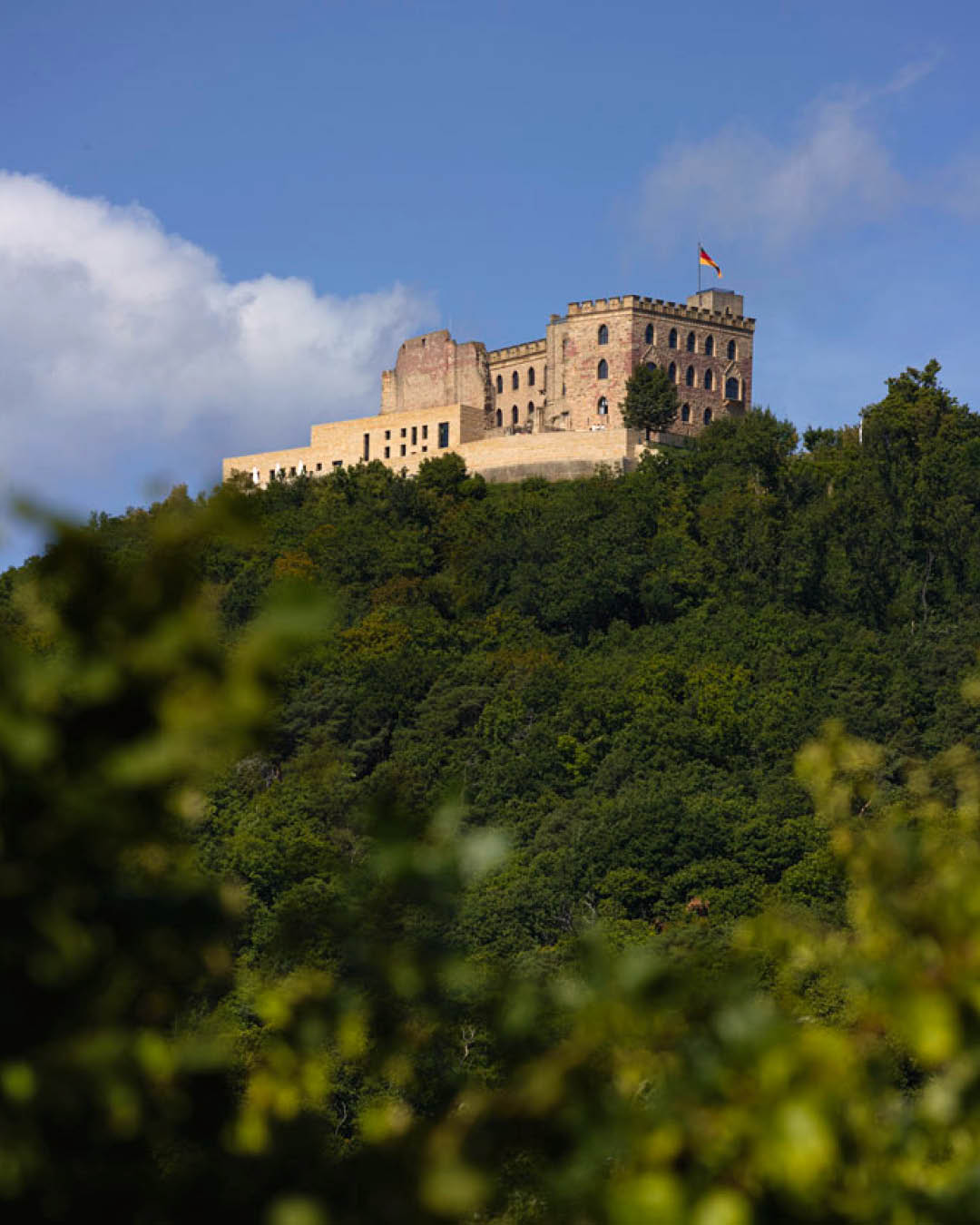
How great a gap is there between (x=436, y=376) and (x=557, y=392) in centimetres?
589

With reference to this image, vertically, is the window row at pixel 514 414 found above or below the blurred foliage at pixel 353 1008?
above

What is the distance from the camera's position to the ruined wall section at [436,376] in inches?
2589

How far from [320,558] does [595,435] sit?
9927 mm

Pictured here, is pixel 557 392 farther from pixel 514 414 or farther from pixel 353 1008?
pixel 353 1008

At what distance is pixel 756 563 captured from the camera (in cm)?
5441

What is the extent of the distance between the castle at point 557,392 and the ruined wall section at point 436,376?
47mm

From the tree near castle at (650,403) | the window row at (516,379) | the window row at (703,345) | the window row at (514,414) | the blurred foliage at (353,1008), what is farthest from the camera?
the window row at (516,379)

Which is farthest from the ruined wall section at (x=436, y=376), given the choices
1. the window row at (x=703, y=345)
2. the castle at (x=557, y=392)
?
the window row at (x=703, y=345)

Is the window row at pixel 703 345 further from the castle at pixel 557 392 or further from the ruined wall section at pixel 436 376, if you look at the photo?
the ruined wall section at pixel 436 376

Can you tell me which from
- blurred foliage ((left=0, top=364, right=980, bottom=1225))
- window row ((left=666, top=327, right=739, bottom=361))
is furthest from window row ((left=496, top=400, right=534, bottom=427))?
blurred foliage ((left=0, top=364, right=980, bottom=1225))

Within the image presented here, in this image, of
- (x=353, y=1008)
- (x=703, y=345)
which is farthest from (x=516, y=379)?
(x=353, y=1008)

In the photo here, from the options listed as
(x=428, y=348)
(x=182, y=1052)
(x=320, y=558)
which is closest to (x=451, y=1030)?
(x=182, y=1052)

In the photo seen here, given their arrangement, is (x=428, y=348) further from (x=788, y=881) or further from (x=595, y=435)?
(x=788, y=881)

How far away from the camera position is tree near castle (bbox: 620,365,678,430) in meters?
59.5
